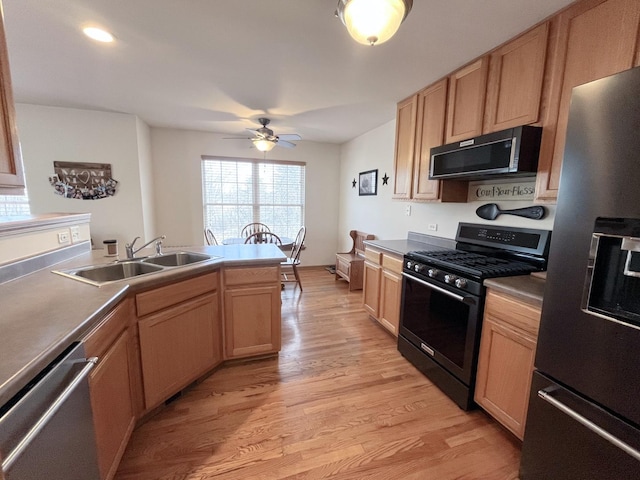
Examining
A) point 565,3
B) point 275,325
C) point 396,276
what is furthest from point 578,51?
point 275,325

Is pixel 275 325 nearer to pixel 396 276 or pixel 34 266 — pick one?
pixel 396 276

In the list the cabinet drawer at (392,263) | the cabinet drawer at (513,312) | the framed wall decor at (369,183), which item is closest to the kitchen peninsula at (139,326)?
the cabinet drawer at (392,263)

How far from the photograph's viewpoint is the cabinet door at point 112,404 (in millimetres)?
1131

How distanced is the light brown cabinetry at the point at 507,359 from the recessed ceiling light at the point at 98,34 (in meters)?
2.94

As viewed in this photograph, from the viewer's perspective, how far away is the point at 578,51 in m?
1.46

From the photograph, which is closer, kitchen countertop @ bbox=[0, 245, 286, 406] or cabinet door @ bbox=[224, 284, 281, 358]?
kitchen countertop @ bbox=[0, 245, 286, 406]

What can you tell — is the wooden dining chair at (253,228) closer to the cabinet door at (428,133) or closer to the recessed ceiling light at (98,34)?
the cabinet door at (428,133)

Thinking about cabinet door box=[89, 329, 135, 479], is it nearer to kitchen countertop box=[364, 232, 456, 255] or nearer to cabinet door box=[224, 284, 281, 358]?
cabinet door box=[224, 284, 281, 358]

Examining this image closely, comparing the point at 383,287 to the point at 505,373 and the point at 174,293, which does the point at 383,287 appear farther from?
the point at 174,293

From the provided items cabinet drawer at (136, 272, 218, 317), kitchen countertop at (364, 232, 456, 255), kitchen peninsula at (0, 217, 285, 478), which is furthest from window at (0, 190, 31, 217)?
kitchen countertop at (364, 232, 456, 255)

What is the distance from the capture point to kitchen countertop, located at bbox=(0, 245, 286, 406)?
2.49ft

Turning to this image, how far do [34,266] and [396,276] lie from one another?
257cm

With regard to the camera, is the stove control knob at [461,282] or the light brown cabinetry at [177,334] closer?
the light brown cabinetry at [177,334]

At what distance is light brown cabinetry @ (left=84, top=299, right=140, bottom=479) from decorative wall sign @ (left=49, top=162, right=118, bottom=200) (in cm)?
294
